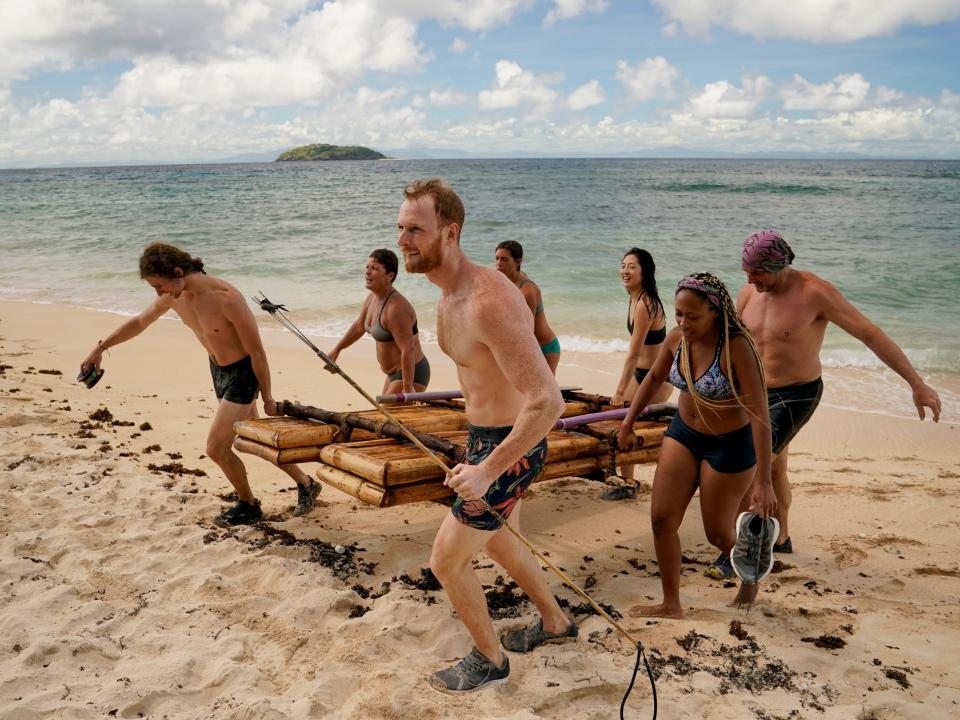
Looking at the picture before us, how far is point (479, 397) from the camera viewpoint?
3.03m

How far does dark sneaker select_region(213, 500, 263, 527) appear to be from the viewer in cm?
507

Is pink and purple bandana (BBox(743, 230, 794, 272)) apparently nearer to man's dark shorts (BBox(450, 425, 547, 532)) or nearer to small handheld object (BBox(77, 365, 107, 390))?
man's dark shorts (BBox(450, 425, 547, 532))

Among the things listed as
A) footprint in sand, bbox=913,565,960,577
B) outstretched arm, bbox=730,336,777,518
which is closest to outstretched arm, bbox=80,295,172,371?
outstretched arm, bbox=730,336,777,518

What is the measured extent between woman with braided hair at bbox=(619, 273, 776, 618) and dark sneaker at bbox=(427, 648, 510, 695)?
1.02m

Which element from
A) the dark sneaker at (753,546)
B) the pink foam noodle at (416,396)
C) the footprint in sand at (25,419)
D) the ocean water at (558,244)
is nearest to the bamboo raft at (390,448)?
the pink foam noodle at (416,396)

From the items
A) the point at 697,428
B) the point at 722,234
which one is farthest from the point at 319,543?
the point at 722,234

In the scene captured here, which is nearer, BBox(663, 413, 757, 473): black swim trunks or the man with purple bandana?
BBox(663, 413, 757, 473): black swim trunks

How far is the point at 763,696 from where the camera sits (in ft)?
10.7

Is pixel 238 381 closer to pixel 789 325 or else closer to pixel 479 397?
pixel 479 397

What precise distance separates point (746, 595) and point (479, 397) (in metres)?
2.06

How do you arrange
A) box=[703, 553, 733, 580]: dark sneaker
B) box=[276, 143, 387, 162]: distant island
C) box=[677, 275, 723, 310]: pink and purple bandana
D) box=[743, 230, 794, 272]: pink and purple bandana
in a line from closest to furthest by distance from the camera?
1. box=[677, 275, 723, 310]: pink and purple bandana
2. box=[743, 230, 794, 272]: pink and purple bandana
3. box=[703, 553, 733, 580]: dark sneaker
4. box=[276, 143, 387, 162]: distant island

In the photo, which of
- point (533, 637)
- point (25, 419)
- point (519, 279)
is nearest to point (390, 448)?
point (533, 637)

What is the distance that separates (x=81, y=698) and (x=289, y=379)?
244 inches

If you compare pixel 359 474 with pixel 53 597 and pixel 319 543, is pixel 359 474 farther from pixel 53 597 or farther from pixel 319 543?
pixel 53 597
